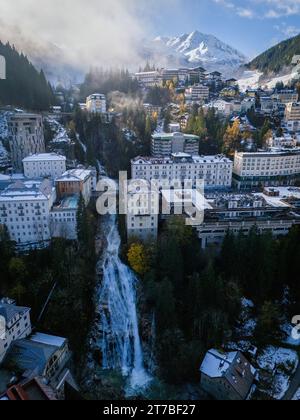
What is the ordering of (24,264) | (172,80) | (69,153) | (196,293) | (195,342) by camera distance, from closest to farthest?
(195,342) < (196,293) < (24,264) < (69,153) < (172,80)

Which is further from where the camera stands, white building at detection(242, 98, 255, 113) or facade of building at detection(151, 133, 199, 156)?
white building at detection(242, 98, 255, 113)

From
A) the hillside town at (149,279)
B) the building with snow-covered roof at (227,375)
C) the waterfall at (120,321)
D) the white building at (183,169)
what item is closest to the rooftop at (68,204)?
the hillside town at (149,279)

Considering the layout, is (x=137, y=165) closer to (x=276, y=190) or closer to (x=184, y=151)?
(x=184, y=151)

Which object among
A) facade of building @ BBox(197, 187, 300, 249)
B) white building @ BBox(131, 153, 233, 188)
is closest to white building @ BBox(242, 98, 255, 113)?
white building @ BBox(131, 153, 233, 188)

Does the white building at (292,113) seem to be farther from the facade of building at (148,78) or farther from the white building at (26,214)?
the white building at (26,214)

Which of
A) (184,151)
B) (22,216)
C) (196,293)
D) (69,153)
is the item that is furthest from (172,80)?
(196,293)

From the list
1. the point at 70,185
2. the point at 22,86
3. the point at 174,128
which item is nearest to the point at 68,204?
the point at 70,185

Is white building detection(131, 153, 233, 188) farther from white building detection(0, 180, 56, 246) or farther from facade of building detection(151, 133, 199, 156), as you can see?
white building detection(0, 180, 56, 246)
